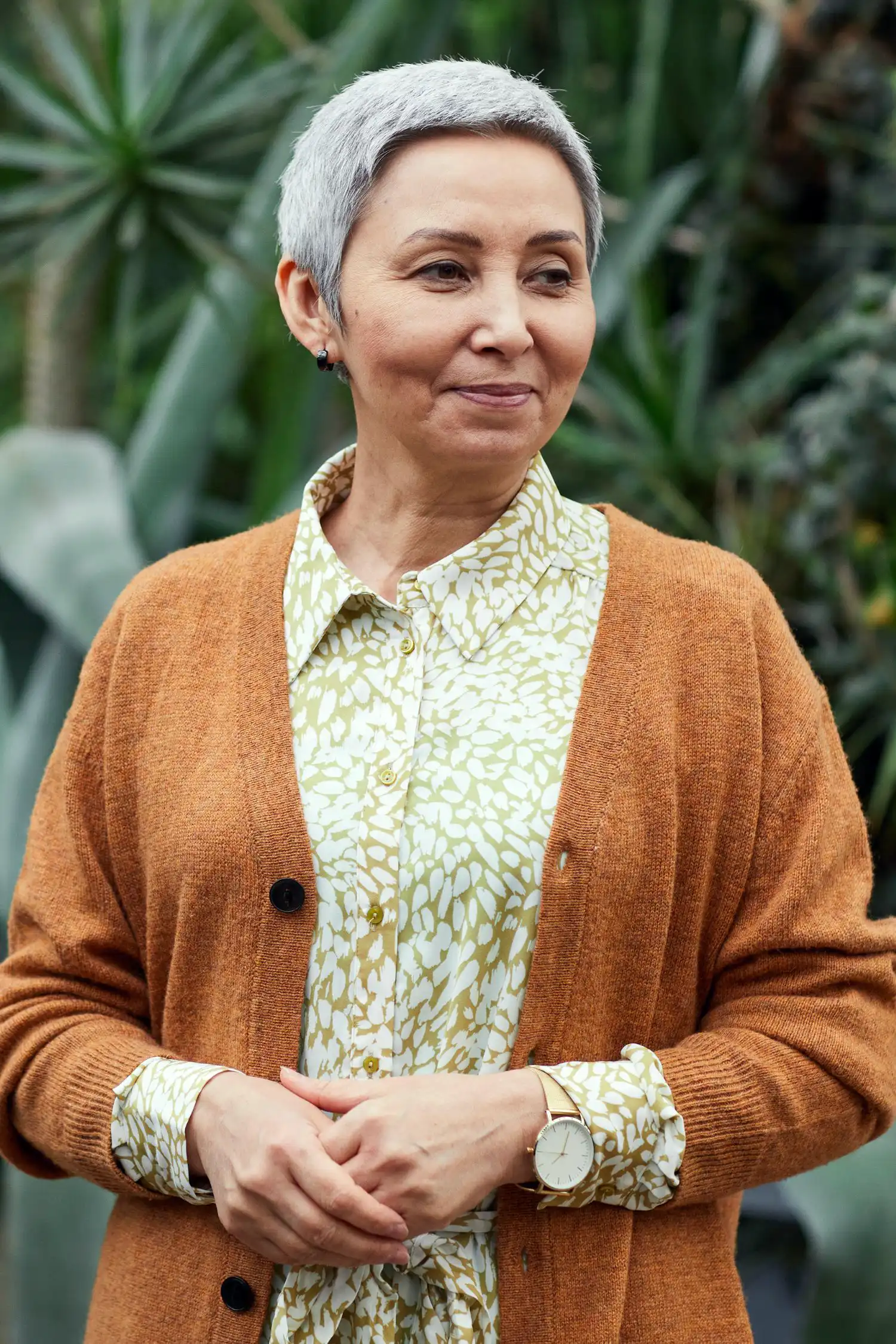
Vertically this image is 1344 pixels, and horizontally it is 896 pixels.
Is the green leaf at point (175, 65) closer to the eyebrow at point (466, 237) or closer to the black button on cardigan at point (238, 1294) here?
the eyebrow at point (466, 237)

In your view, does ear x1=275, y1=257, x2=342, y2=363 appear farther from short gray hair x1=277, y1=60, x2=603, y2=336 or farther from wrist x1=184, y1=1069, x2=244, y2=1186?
wrist x1=184, y1=1069, x2=244, y2=1186

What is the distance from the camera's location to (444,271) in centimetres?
148

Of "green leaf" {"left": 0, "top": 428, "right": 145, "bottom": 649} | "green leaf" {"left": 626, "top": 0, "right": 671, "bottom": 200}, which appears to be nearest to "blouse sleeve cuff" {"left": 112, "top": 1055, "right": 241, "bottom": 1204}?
"green leaf" {"left": 0, "top": 428, "right": 145, "bottom": 649}

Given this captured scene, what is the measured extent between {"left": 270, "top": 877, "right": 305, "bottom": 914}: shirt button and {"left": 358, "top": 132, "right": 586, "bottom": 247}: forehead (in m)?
0.65

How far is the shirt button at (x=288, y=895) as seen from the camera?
149 centimetres

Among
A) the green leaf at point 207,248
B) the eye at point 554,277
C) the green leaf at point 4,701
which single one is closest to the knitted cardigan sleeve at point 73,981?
the eye at point 554,277

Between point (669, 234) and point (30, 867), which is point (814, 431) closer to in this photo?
point (669, 234)

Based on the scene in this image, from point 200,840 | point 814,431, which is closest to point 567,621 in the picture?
point 200,840

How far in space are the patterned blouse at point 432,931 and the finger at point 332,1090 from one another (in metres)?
0.07

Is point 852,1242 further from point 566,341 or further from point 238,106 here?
point 238,106

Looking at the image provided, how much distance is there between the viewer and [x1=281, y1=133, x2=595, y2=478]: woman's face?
146 cm

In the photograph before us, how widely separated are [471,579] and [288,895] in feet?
1.24

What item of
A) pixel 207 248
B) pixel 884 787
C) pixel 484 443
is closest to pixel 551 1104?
pixel 484 443

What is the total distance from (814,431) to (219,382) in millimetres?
1360
